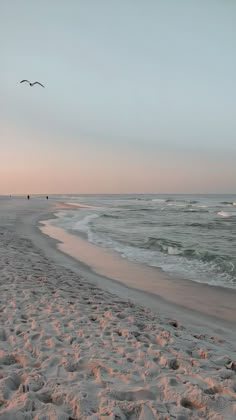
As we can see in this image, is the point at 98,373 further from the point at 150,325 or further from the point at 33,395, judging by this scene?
the point at 150,325

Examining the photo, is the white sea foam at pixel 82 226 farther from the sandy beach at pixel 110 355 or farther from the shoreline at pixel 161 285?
the sandy beach at pixel 110 355

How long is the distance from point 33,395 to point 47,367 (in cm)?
66

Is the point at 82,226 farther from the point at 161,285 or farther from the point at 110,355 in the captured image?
the point at 110,355

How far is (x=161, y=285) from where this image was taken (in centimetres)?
1050

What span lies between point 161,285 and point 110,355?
5.92 meters

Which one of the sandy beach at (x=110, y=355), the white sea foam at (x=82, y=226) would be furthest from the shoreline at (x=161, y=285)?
the white sea foam at (x=82, y=226)

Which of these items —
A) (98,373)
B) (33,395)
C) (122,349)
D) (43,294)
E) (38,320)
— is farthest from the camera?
(43,294)

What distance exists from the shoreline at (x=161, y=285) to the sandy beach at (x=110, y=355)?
0.09m

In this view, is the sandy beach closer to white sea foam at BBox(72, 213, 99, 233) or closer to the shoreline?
the shoreline

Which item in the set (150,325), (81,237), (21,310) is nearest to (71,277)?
(21,310)

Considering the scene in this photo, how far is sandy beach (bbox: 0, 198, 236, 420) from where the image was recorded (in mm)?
3596

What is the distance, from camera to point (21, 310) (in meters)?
6.60

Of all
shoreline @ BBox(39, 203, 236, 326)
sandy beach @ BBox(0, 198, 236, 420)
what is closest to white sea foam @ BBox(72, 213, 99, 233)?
shoreline @ BBox(39, 203, 236, 326)

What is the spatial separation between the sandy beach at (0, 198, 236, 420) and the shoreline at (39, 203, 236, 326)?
91 millimetres
